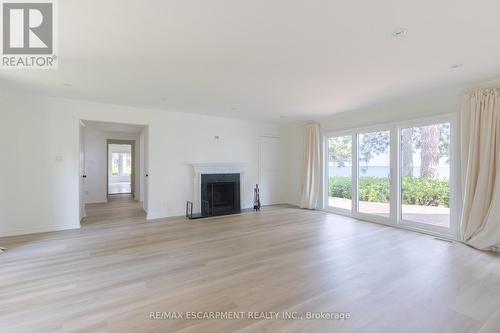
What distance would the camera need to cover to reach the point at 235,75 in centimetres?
329

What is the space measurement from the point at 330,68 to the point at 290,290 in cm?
264

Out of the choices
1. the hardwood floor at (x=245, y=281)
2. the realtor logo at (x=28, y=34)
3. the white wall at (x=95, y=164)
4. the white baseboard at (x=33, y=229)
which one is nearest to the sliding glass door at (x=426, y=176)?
the hardwood floor at (x=245, y=281)

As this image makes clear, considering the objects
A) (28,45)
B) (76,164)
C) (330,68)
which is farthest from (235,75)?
(76,164)

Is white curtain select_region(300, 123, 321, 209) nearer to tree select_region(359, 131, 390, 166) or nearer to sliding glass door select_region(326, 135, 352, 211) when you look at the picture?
sliding glass door select_region(326, 135, 352, 211)

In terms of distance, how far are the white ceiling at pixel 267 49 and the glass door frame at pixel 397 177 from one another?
65 centimetres

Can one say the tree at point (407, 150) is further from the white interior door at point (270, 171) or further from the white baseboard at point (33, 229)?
the white baseboard at point (33, 229)

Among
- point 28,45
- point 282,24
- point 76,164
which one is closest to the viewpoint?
point 282,24

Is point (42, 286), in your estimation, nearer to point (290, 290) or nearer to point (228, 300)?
point (228, 300)

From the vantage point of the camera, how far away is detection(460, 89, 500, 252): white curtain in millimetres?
3332

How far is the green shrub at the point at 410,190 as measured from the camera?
4.11 metres

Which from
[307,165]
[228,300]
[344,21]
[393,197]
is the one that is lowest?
[228,300]

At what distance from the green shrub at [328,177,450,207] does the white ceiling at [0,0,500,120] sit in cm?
165

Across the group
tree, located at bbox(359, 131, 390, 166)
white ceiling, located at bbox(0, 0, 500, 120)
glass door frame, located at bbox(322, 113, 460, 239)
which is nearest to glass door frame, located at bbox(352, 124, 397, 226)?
glass door frame, located at bbox(322, 113, 460, 239)

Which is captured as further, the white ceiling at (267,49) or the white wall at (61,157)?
the white wall at (61,157)
